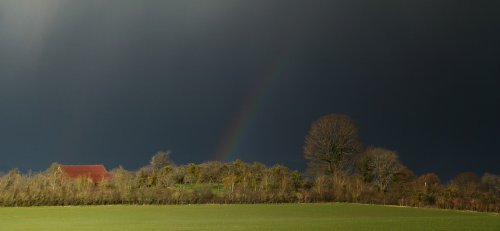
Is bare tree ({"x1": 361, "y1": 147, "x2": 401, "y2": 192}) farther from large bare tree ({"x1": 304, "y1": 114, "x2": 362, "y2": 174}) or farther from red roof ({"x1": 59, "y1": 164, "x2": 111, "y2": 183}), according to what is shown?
red roof ({"x1": 59, "y1": 164, "x2": 111, "y2": 183})

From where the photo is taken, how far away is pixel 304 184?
53562mm

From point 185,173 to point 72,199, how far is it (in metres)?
21.0

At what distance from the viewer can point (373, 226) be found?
77.5ft

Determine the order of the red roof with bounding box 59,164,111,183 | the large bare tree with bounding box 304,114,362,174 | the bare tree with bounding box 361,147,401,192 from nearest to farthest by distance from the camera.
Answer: the bare tree with bounding box 361,147,401,192 < the large bare tree with bounding box 304,114,362,174 < the red roof with bounding box 59,164,111,183

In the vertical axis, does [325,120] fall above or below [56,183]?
above

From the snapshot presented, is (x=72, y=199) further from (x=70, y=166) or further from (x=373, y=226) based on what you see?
(x=70, y=166)

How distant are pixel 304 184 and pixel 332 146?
27.8 ft

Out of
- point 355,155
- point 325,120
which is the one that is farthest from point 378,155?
point 325,120

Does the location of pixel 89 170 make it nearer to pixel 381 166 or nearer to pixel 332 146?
pixel 332 146

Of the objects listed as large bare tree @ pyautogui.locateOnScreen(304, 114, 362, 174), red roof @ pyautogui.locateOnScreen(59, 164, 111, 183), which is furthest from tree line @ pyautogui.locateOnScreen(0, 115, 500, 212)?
red roof @ pyautogui.locateOnScreen(59, 164, 111, 183)

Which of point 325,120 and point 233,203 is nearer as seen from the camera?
point 233,203

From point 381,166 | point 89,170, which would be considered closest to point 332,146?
point 381,166

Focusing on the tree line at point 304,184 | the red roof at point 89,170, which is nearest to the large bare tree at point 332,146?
the tree line at point 304,184

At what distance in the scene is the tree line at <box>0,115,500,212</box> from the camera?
4325 cm
